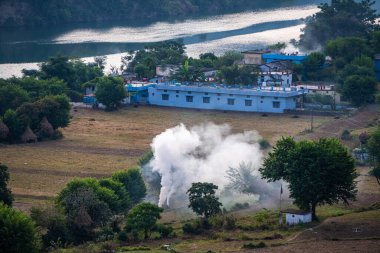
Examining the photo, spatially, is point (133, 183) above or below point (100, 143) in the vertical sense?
below

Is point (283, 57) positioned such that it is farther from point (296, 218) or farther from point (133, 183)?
point (296, 218)

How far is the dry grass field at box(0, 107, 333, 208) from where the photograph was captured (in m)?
29.9

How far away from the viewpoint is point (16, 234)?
20.1m

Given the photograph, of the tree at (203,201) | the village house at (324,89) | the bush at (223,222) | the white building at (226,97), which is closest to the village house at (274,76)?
the village house at (324,89)

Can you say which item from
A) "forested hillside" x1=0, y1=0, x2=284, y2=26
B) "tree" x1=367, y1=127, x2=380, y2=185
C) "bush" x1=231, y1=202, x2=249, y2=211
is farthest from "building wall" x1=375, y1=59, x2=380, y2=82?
"forested hillside" x1=0, y1=0, x2=284, y2=26

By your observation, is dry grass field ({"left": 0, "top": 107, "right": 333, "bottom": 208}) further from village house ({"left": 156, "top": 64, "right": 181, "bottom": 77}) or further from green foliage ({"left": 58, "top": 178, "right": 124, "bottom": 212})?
village house ({"left": 156, "top": 64, "right": 181, "bottom": 77})

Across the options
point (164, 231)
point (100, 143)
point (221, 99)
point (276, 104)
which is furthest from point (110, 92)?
point (164, 231)

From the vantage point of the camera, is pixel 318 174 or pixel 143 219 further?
pixel 318 174

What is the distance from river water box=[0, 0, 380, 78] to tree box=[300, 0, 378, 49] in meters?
4.80

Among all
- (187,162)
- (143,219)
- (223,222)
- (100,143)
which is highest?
(187,162)

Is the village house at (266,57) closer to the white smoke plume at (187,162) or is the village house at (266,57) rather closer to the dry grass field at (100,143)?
the dry grass field at (100,143)

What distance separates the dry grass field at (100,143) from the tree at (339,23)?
21613 mm

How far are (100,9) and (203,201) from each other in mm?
68948

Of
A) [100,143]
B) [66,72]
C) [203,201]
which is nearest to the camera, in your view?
[203,201]
